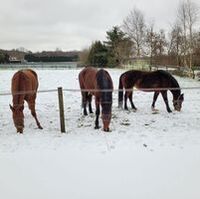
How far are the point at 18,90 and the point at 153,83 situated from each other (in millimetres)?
3585

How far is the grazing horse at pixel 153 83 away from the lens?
750cm

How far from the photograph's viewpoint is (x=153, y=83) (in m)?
7.67

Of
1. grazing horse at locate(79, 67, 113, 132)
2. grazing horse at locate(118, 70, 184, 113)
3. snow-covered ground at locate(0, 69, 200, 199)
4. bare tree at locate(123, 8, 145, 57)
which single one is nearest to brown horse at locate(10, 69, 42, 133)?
snow-covered ground at locate(0, 69, 200, 199)

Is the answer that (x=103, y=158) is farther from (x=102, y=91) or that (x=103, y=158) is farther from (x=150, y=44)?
(x=150, y=44)

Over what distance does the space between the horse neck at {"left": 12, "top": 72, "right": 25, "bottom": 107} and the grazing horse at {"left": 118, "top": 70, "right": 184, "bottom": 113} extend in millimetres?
2639

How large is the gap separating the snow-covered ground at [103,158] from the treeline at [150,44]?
15.8 metres

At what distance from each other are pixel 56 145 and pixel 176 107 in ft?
12.5

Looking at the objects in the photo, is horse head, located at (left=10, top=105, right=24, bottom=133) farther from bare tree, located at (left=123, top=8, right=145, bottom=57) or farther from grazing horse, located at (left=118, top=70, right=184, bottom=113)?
bare tree, located at (left=123, top=8, right=145, bottom=57)

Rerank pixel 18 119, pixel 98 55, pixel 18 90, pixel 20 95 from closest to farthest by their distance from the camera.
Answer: pixel 18 119 < pixel 20 95 < pixel 18 90 < pixel 98 55

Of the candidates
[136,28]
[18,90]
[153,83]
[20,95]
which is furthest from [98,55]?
[20,95]

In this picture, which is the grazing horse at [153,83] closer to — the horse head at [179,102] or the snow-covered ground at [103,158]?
the horse head at [179,102]

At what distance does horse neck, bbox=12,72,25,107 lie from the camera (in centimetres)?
575

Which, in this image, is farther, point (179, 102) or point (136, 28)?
point (136, 28)

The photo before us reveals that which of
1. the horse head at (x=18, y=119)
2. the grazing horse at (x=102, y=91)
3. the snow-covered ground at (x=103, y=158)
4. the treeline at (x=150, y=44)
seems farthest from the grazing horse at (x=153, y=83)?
the treeline at (x=150, y=44)
